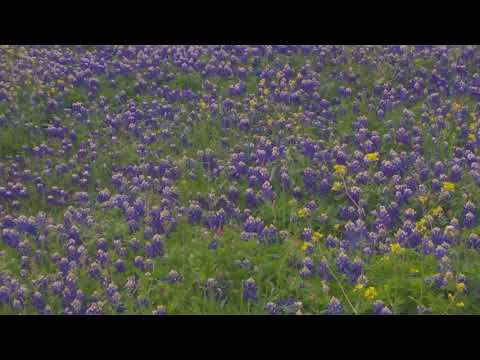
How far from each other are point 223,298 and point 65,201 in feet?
9.68

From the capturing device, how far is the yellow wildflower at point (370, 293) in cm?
540

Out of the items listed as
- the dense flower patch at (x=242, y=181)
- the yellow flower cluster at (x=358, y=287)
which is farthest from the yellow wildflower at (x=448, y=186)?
the yellow flower cluster at (x=358, y=287)

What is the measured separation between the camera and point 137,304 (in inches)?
228

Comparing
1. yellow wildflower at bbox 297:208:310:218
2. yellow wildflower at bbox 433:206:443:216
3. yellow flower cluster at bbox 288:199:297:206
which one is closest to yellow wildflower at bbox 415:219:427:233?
yellow wildflower at bbox 433:206:443:216

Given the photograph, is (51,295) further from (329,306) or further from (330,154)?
(330,154)

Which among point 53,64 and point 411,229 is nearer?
point 411,229

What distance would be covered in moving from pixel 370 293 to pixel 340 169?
188 centimetres

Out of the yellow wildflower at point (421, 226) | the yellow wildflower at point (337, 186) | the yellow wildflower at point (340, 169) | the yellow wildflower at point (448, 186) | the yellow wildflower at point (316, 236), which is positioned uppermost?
the yellow wildflower at point (340, 169)

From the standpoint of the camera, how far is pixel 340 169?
7.14 meters

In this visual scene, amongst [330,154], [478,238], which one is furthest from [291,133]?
[478,238]

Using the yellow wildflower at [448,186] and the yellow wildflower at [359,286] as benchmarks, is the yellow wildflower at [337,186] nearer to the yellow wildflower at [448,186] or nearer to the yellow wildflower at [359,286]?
the yellow wildflower at [448,186]

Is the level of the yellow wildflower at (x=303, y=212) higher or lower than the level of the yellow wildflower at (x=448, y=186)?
lower

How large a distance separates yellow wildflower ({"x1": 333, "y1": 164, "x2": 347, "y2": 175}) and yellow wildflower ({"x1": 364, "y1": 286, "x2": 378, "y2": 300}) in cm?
182

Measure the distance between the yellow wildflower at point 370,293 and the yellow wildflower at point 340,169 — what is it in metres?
1.82
